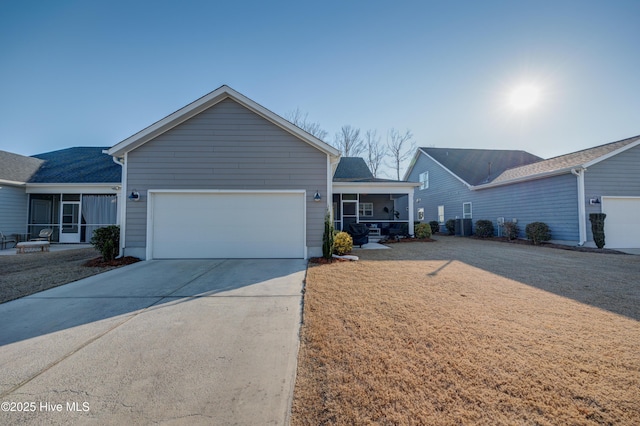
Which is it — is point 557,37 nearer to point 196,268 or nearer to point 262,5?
point 262,5

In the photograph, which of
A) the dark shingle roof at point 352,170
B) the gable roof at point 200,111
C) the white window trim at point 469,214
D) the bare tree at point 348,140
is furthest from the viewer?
the bare tree at point 348,140

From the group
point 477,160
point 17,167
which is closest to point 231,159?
point 17,167

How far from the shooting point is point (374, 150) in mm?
29062

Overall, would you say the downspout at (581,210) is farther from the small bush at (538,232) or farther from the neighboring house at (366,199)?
the neighboring house at (366,199)

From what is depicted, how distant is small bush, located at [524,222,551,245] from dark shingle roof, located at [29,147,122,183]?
19755 mm

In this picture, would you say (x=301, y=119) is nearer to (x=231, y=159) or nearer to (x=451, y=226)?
(x=451, y=226)

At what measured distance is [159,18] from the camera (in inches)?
332

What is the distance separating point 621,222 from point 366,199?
478 inches

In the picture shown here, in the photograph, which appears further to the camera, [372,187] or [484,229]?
[484,229]

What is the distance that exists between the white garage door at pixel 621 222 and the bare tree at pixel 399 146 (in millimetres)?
20023

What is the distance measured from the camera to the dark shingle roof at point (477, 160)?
18217 mm

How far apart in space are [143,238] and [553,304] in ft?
31.6

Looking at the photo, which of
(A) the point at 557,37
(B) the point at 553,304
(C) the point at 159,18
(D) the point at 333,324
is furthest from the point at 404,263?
(C) the point at 159,18

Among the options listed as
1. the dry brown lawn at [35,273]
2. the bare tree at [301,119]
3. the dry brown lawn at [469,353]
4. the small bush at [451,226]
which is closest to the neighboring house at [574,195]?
the small bush at [451,226]
